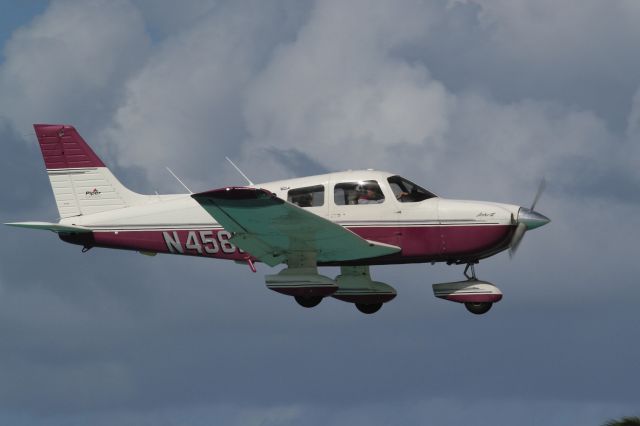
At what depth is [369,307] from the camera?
28.1m

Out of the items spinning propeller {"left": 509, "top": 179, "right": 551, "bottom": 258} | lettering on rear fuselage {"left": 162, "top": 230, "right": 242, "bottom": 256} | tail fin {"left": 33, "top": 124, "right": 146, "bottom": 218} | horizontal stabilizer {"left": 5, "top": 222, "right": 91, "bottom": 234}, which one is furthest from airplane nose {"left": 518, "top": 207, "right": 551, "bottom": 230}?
→ horizontal stabilizer {"left": 5, "top": 222, "right": 91, "bottom": 234}

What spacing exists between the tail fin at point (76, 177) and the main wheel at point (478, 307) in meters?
7.20

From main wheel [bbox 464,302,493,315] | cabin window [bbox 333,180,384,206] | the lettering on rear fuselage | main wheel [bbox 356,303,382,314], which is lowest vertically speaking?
main wheel [bbox 464,302,493,315]

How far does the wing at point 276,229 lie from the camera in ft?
79.0

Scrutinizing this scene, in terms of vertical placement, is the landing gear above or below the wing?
below

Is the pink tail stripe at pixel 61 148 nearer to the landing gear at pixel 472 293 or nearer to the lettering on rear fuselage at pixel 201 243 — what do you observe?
the lettering on rear fuselage at pixel 201 243

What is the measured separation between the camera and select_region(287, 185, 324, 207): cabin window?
2622 cm

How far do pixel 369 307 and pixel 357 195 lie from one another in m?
2.94

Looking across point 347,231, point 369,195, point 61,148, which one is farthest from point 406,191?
point 61,148

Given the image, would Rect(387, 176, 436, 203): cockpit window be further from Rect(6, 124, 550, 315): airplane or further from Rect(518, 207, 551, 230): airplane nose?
Rect(518, 207, 551, 230): airplane nose

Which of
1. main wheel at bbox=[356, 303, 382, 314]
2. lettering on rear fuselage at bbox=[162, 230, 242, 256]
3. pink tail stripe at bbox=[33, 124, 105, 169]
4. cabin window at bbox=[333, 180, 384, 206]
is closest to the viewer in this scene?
cabin window at bbox=[333, 180, 384, 206]

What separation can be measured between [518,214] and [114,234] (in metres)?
8.28

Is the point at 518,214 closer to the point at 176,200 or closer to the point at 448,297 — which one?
the point at 448,297

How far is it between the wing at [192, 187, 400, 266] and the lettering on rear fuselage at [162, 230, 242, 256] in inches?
34.4
